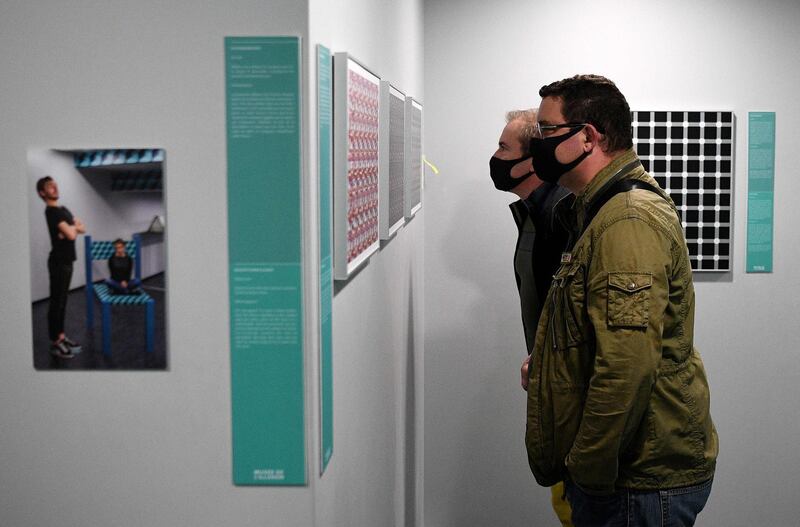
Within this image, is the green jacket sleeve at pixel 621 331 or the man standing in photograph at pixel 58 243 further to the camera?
the green jacket sleeve at pixel 621 331

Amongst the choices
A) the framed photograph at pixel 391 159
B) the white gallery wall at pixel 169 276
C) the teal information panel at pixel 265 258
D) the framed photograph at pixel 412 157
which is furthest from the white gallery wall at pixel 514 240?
the teal information panel at pixel 265 258

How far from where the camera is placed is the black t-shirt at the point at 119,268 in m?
1.46

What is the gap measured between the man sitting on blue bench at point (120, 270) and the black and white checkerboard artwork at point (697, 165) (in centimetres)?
312

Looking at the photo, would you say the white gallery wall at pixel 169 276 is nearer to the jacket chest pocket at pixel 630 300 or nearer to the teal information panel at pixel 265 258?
the teal information panel at pixel 265 258

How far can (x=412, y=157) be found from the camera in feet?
10.7

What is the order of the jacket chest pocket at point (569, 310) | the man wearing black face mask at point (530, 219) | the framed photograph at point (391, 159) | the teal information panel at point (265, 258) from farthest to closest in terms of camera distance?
the man wearing black face mask at point (530, 219), the framed photograph at point (391, 159), the jacket chest pocket at point (569, 310), the teal information panel at point (265, 258)

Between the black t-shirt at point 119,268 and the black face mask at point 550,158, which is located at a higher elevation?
the black face mask at point 550,158

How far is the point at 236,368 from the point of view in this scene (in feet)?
4.94

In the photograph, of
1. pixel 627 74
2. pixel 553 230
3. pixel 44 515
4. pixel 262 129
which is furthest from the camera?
pixel 627 74

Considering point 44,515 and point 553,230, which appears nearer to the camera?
point 44,515

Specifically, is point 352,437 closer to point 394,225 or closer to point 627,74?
point 394,225

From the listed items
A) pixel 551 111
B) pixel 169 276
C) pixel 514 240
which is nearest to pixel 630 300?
pixel 551 111

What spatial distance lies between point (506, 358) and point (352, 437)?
252 centimetres

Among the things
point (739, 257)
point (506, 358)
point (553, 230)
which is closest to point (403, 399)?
point (553, 230)
